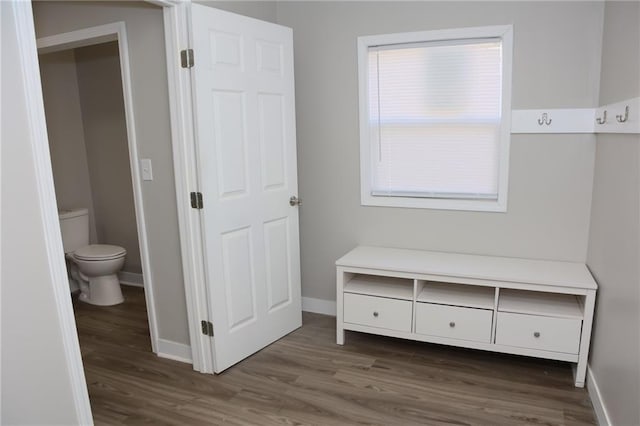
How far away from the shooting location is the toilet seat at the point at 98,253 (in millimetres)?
3693

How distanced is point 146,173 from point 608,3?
271 cm

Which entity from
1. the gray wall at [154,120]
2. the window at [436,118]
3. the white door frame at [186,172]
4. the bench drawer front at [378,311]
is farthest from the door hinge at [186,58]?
the bench drawer front at [378,311]

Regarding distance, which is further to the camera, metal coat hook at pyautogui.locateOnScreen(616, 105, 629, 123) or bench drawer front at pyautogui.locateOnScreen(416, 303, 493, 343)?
bench drawer front at pyautogui.locateOnScreen(416, 303, 493, 343)

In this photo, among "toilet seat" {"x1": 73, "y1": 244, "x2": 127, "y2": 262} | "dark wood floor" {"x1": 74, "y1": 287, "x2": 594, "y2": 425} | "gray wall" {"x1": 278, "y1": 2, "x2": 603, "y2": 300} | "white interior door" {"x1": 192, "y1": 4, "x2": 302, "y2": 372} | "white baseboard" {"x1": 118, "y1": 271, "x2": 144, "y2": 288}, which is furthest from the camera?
"white baseboard" {"x1": 118, "y1": 271, "x2": 144, "y2": 288}

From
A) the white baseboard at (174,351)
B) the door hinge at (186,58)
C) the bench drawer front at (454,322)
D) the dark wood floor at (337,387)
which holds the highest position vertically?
the door hinge at (186,58)

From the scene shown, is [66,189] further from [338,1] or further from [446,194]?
[446,194]

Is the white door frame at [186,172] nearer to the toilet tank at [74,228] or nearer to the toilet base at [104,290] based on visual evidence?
the toilet base at [104,290]

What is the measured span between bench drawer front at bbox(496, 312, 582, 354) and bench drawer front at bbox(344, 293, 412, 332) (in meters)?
0.54

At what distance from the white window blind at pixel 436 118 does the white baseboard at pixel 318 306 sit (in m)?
0.95

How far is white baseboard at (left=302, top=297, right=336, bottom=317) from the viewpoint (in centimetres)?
350

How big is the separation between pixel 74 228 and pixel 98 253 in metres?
0.46

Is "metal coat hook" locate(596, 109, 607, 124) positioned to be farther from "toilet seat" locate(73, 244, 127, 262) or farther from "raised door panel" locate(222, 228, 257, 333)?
"toilet seat" locate(73, 244, 127, 262)

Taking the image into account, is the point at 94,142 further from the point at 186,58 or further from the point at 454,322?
the point at 454,322

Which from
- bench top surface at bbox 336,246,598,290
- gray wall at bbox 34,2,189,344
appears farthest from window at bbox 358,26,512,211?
gray wall at bbox 34,2,189,344
